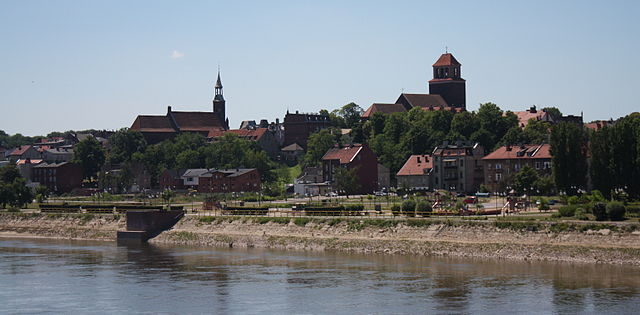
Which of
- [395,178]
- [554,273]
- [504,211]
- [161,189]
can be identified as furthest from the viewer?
[161,189]

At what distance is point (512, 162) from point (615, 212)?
51.1 metres

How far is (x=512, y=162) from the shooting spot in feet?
A: 374

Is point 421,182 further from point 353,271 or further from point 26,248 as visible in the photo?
point 353,271

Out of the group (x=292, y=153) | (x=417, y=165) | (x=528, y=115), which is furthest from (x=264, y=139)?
(x=417, y=165)

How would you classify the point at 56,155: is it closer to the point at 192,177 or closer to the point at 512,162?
the point at 192,177

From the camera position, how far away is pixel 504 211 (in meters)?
76.1

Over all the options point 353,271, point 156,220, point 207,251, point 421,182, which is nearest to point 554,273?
point 353,271

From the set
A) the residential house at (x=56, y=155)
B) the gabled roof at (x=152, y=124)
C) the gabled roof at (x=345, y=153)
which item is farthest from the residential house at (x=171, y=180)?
the residential house at (x=56, y=155)

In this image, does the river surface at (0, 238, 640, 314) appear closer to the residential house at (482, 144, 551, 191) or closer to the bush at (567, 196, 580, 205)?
the bush at (567, 196, 580, 205)

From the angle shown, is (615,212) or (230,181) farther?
(230,181)

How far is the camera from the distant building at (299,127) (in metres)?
190

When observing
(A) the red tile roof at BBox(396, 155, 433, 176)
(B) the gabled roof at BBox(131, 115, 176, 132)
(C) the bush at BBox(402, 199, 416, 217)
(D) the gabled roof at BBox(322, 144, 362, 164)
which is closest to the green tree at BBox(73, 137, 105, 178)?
(B) the gabled roof at BBox(131, 115, 176, 132)

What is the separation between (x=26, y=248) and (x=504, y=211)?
39.9 metres

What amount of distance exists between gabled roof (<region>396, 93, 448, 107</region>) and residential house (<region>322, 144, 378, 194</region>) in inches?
1989
